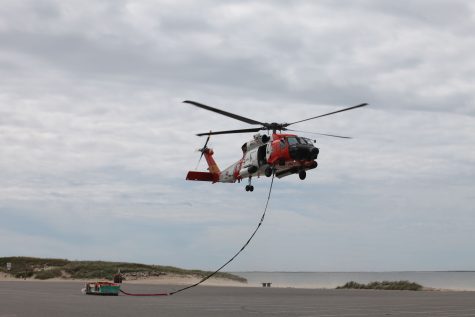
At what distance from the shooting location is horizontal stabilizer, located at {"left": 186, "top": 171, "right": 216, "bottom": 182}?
50406mm

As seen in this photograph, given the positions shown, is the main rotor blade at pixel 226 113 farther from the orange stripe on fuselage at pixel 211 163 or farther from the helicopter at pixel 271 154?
the orange stripe on fuselage at pixel 211 163

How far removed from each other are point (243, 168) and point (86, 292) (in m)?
14.2

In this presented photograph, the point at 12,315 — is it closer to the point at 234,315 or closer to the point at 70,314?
the point at 70,314

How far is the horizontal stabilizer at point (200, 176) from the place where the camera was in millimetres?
50406

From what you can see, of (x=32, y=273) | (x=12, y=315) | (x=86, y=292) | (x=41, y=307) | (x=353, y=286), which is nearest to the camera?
(x=12, y=315)

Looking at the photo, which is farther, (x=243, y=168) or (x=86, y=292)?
(x=243, y=168)

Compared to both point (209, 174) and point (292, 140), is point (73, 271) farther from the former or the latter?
point (292, 140)

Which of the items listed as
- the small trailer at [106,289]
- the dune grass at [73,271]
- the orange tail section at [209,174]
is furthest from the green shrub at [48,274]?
the small trailer at [106,289]

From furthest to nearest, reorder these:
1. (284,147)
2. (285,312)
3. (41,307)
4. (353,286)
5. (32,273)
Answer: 1. (32,273)
2. (353,286)
3. (284,147)
4. (41,307)
5. (285,312)

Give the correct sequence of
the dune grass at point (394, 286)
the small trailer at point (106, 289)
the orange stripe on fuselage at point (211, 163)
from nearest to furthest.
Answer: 1. the small trailer at point (106, 289)
2. the dune grass at point (394, 286)
3. the orange stripe on fuselage at point (211, 163)

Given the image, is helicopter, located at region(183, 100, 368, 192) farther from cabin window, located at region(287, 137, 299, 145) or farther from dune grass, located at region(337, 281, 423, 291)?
dune grass, located at region(337, 281, 423, 291)

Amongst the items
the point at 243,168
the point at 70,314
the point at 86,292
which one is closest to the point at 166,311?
the point at 70,314

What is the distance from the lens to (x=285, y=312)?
75.2 ft

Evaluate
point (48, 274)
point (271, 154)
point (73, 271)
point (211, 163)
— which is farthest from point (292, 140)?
point (73, 271)
